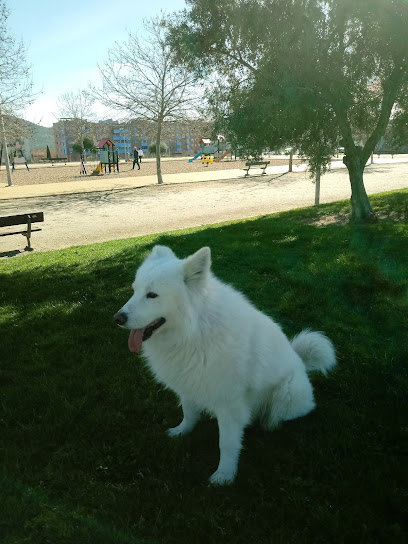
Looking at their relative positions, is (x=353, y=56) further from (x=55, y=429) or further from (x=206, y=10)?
(x=55, y=429)

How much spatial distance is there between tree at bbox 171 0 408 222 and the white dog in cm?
900

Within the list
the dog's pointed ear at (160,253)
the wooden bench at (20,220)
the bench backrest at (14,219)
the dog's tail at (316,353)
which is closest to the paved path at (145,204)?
the wooden bench at (20,220)

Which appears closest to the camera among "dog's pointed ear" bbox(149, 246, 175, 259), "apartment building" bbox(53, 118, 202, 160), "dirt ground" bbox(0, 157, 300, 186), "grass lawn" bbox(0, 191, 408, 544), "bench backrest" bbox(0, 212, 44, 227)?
"grass lawn" bbox(0, 191, 408, 544)

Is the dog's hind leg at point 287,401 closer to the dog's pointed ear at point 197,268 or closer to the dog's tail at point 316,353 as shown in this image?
the dog's tail at point 316,353

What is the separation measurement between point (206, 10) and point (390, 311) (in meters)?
11.8

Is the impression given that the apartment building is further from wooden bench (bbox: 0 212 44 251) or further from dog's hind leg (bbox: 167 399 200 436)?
dog's hind leg (bbox: 167 399 200 436)

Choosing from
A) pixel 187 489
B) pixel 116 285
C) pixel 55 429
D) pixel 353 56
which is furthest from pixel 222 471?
pixel 353 56

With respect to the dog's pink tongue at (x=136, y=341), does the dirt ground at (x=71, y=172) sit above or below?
above

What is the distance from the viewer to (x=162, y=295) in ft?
9.21

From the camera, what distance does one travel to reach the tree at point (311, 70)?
424 inches

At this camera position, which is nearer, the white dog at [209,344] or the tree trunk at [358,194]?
the white dog at [209,344]

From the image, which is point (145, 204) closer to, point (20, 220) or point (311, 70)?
point (20, 220)

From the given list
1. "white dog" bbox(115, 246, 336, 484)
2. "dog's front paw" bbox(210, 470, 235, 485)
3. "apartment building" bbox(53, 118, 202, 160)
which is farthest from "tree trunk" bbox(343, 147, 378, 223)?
"apartment building" bbox(53, 118, 202, 160)

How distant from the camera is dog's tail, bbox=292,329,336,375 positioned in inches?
143
